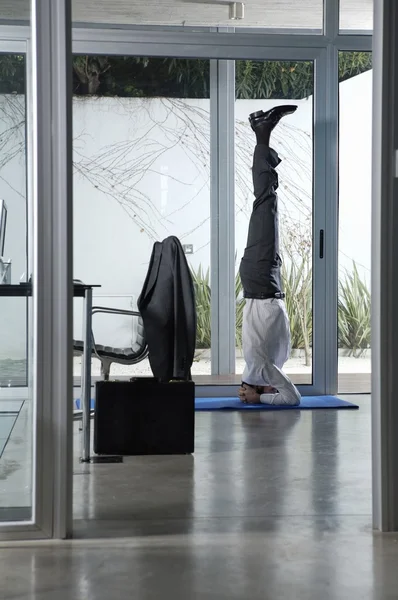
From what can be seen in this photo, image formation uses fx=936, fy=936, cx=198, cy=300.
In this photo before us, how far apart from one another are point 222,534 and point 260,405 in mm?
3326

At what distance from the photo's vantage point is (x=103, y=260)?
285 inches

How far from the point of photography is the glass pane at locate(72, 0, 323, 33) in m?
7.22

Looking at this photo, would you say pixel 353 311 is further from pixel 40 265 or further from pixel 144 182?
pixel 40 265

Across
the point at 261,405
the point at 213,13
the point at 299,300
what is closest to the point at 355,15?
the point at 213,13

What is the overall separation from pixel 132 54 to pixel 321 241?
209cm

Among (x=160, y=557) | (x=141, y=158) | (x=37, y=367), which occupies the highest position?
→ (x=141, y=158)

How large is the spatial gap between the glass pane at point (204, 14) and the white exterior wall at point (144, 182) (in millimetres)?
621

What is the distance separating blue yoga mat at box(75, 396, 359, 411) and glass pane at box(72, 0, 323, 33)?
293 cm

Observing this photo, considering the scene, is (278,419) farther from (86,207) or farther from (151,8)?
(151,8)

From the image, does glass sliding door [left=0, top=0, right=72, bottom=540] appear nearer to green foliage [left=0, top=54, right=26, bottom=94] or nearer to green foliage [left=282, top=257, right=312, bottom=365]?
green foliage [left=0, top=54, right=26, bottom=94]

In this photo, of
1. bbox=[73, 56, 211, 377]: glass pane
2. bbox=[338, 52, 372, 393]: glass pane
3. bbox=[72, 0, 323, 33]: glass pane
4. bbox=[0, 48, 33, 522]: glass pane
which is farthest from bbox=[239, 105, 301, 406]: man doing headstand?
bbox=[0, 48, 33, 522]: glass pane

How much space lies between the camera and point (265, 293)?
22.1 feet

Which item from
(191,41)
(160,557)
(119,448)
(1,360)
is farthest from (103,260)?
A: (160,557)

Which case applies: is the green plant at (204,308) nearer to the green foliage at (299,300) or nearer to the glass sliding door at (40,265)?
the green foliage at (299,300)
